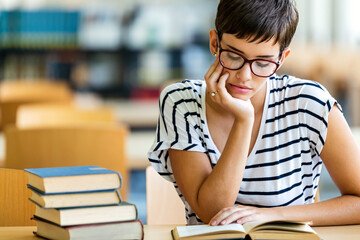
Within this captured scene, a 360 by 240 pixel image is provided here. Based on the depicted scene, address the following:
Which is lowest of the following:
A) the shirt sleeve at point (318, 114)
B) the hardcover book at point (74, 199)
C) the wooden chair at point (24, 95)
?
the wooden chair at point (24, 95)

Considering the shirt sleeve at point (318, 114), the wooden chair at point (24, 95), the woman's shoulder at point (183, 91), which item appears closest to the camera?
the shirt sleeve at point (318, 114)

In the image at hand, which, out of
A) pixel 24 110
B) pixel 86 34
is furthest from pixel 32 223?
pixel 86 34

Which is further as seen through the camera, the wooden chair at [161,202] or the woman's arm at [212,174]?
the wooden chair at [161,202]

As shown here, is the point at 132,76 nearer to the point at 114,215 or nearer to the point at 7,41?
the point at 7,41

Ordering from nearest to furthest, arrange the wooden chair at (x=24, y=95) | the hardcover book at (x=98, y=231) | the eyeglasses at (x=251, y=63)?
the hardcover book at (x=98, y=231), the eyeglasses at (x=251, y=63), the wooden chair at (x=24, y=95)

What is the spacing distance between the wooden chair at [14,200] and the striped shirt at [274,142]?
1.17 feet

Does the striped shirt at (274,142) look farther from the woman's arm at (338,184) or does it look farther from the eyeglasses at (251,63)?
the eyeglasses at (251,63)

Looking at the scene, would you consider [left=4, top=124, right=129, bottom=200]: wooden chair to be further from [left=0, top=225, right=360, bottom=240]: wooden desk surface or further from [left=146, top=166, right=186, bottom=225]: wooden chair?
[left=0, top=225, right=360, bottom=240]: wooden desk surface

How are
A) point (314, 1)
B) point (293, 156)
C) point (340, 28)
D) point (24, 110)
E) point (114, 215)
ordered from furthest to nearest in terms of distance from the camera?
point (314, 1)
point (340, 28)
point (24, 110)
point (293, 156)
point (114, 215)

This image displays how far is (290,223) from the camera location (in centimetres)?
134

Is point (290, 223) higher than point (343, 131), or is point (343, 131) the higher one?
point (343, 131)

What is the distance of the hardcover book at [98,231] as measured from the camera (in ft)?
4.03

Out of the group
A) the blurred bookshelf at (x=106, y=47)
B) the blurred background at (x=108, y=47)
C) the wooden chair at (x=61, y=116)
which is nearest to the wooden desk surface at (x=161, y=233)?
the wooden chair at (x=61, y=116)

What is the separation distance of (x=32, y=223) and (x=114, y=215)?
0.41 m
